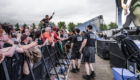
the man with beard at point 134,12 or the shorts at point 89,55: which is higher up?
the man with beard at point 134,12

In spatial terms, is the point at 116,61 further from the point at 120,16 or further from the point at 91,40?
the point at 120,16

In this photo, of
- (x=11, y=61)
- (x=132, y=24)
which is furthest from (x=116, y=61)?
(x=132, y=24)

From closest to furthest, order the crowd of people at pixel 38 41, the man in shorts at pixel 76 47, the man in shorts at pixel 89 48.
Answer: the crowd of people at pixel 38 41 → the man in shorts at pixel 89 48 → the man in shorts at pixel 76 47

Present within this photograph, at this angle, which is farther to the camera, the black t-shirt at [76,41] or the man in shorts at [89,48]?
the black t-shirt at [76,41]

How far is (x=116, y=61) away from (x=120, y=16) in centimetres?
2025

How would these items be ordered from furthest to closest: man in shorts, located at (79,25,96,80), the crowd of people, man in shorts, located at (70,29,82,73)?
man in shorts, located at (70,29,82,73)
man in shorts, located at (79,25,96,80)
the crowd of people

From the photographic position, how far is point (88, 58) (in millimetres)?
3926

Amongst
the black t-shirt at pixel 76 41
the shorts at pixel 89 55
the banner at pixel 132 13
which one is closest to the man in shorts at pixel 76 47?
the black t-shirt at pixel 76 41

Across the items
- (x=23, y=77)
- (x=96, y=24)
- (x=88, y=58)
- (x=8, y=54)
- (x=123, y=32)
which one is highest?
(x=96, y=24)

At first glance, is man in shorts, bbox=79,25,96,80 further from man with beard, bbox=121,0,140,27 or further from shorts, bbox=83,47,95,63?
man with beard, bbox=121,0,140,27

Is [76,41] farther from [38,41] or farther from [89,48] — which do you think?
[38,41]

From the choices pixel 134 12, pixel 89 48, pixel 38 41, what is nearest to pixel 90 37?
pixel 89 48

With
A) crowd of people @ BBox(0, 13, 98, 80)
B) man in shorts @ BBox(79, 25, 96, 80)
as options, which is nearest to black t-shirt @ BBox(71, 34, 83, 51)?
crowd of people @ BBox(0, 13, 98, 80)

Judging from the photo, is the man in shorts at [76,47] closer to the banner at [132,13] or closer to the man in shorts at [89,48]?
the man in shorts at [89,48]
